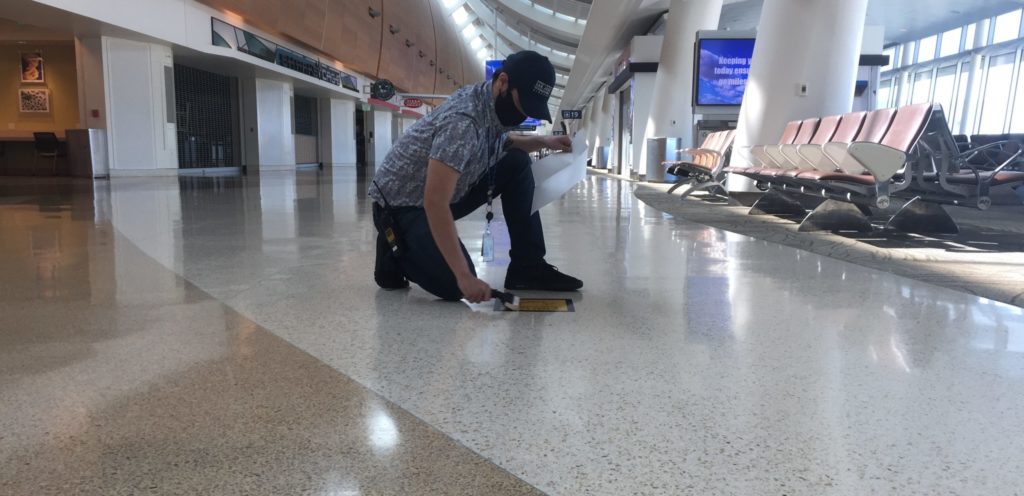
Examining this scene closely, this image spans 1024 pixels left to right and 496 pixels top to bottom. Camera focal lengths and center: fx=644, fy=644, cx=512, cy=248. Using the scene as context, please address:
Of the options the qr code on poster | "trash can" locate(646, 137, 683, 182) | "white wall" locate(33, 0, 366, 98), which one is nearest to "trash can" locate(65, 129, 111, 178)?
"white wall" locate(33, 0, 366, 98)

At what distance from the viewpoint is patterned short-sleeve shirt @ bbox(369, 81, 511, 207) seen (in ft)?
7.48

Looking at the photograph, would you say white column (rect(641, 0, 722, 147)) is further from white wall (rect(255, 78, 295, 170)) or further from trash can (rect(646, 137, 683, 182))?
white wall (rect(255, 78, 295, 170))

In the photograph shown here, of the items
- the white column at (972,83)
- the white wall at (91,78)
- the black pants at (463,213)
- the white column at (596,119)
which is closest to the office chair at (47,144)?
the white wall at (91,78)

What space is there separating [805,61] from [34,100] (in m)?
20.9

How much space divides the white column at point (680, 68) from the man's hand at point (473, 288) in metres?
15.7

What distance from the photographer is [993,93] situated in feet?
68.5

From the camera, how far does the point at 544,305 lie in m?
2.81

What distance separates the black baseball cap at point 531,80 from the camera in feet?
7.68

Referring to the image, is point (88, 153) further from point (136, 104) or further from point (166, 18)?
point (166, 18)

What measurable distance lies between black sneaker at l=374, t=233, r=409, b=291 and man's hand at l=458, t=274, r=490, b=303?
0.61 m

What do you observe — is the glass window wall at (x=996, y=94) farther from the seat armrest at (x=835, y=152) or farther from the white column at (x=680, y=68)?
the seat armrest at (x=835, y=152)

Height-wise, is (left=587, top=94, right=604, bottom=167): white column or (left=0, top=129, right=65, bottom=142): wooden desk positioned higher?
(left=587, top=94, right=604, bottom=167): white column

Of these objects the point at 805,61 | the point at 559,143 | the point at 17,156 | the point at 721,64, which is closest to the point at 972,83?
the point at 721,64

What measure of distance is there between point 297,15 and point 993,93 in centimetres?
2278
